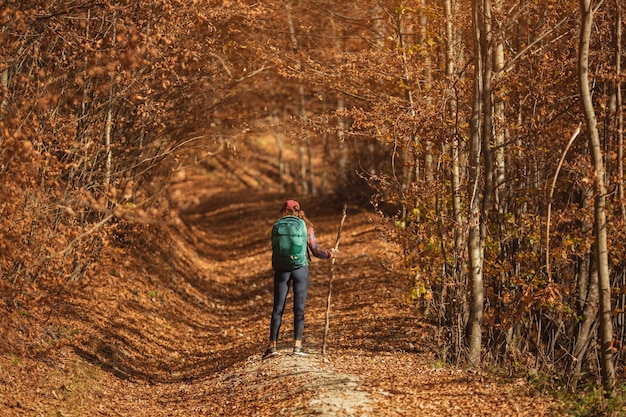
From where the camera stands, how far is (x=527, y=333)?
12656 mm

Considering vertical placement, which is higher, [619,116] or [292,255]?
[619,116]

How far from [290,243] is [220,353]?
3.70m

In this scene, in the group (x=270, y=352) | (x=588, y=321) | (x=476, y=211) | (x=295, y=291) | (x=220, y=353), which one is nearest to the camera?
(x=476, y=211)

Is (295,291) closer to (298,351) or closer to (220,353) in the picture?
(298,351)

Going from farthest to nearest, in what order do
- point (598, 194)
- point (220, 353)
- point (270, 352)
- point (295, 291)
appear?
point (220, 353) < point (270, 352) < point (295, 291) < point (598, 194)

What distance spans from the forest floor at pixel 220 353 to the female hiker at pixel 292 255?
2.32ft

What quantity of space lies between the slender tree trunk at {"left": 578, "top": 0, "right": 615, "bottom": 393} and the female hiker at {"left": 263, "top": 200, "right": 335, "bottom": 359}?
10.7ft

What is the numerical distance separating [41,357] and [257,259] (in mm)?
12935

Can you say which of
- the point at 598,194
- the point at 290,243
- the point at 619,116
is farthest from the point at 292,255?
the point at 619,116

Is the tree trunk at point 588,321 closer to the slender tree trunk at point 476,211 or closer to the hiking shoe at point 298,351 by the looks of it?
the slender tree trunk at point 476,211

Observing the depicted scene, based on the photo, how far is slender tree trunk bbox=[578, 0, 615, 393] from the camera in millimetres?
9336

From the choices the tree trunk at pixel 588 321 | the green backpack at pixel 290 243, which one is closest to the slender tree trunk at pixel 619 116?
the tree trunk at pixel 588 321

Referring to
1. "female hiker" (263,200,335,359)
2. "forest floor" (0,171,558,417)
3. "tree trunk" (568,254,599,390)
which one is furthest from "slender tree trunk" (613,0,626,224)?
"female hiker" (263,200,335,359)

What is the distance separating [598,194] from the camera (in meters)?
9.29
